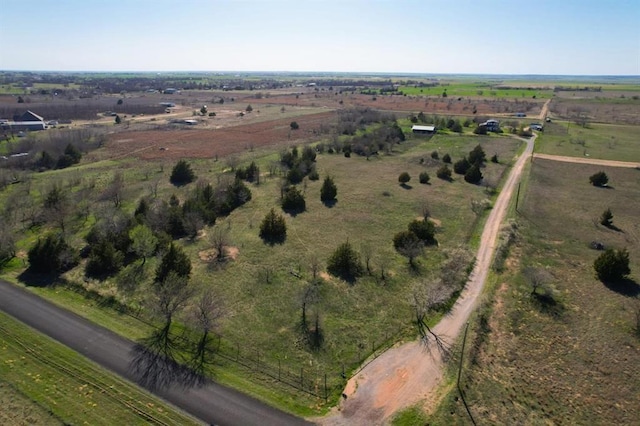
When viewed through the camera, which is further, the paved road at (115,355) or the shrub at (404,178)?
the shrub at (404,178)

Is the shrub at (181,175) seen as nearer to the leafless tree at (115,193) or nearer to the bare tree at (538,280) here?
the leafless tree at (115,193)

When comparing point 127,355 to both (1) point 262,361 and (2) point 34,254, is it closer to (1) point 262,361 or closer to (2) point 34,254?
(1) point 262,361

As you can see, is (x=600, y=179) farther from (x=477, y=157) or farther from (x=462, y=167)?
(x=462, y=167)

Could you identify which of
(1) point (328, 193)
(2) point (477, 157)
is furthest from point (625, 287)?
(2) point (477, 157)

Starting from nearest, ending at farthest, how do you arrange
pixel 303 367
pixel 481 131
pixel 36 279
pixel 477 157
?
pixel 303 367 → pixel 36 279 → pixel 477 157 → pixel 481 131

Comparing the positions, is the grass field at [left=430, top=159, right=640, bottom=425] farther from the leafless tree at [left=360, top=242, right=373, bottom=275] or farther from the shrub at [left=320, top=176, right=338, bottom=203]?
the shrub at [left=320, top=176, right=338, bottom=203]

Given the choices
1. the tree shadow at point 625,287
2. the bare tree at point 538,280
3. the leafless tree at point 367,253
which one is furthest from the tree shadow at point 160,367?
the tree shadow at point 625,287

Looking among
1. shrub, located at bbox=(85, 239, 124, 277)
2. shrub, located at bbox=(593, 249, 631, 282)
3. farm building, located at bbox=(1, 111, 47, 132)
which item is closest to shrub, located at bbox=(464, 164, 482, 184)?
shrub, located at bbox=(593, 249, 631, 282)
